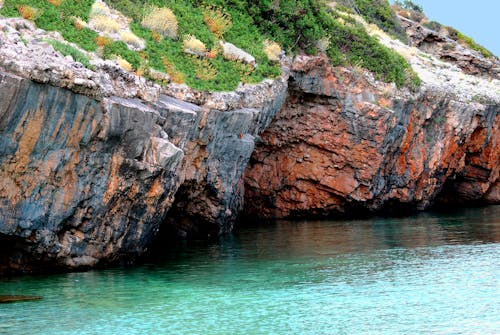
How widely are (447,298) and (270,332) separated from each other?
408 centimetres

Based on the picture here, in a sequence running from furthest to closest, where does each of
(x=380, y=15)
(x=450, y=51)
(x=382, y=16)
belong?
1. (x=450, y=51)
2. (x=382, y=16)
3. (x=380, y=15)

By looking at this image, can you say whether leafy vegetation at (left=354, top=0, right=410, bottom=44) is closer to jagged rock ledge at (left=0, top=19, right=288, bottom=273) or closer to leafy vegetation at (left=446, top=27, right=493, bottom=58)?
leafy vegetation at (left=446, top=27, right=493, bottom=58)

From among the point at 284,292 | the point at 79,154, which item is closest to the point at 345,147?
the point at 79,154

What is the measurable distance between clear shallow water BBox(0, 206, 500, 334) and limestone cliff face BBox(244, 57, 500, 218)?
30.1ft

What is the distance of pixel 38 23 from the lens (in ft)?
58.6

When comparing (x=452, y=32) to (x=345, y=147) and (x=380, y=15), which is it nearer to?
(x=380, y=15)

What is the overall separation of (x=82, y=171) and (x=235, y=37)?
12.4 m

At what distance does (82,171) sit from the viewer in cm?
1630

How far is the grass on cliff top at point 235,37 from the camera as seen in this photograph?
19.0 metres

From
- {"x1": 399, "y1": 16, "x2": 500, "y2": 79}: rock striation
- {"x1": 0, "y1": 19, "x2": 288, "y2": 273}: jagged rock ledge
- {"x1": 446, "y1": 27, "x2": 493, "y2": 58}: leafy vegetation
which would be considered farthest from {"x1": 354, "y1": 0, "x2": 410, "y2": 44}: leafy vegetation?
{"x1": 0, "y1": 19, "x2": 288, "y2": 273}: jagged rock ledge

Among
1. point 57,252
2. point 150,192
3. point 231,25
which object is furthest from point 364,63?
point 57,252

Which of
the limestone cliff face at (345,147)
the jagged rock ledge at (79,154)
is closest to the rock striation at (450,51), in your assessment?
the limestone cliff face at (345,147)

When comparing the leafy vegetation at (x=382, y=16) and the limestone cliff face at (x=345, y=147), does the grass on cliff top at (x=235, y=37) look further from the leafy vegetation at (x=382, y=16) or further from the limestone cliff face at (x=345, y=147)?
the leafy vegetation at (x=382, y=16)

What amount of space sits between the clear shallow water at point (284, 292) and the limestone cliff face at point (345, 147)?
30.1 feet
